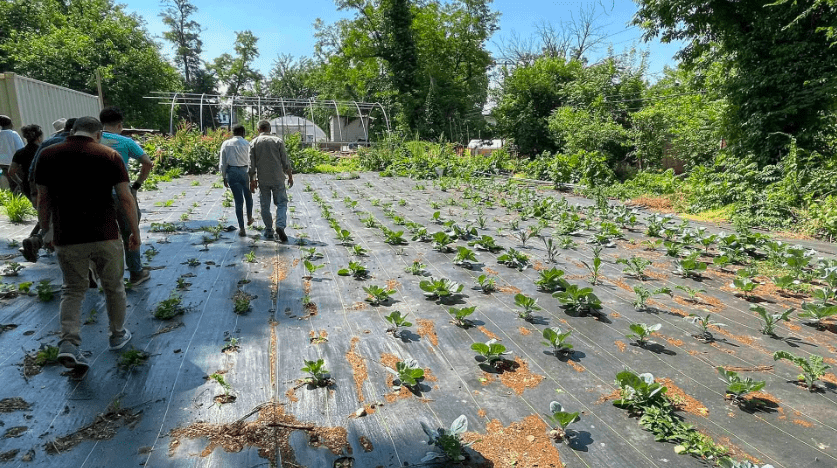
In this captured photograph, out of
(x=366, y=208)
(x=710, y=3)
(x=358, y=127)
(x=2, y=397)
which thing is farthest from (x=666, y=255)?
(x=358, y=127)

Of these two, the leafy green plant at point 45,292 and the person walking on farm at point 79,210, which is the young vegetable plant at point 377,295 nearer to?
the person walking on farm at point 79,210

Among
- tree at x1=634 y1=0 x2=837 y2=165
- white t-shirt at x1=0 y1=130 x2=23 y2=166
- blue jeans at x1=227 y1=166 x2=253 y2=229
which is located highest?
tree at x1=634 y1=0 x2=837 y2=165

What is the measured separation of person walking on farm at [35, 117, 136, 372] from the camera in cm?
283

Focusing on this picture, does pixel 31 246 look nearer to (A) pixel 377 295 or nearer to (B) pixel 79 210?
(B) pixel 79 210

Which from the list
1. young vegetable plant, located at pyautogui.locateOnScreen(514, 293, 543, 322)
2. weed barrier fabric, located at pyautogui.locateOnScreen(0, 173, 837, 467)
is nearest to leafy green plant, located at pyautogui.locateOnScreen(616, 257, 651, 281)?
weed barrier fabric, located at pyautogui.locateOnScreen(0, 173, 837, 467)

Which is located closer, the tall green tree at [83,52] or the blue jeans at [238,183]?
the blue jeans at [238,183]

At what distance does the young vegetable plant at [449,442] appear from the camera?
6.72 feet

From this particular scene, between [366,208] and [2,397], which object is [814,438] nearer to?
[2,397]

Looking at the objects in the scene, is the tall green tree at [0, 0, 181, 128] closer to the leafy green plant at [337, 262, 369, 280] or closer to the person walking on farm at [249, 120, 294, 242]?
the person walking on farm at [249, 120, 294, 242]

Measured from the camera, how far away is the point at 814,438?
2227 mm

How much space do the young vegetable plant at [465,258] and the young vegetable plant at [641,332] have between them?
1.95 m

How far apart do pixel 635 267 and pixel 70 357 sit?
468cm

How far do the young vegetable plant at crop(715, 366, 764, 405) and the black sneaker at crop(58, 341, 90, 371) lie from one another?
3.71 m

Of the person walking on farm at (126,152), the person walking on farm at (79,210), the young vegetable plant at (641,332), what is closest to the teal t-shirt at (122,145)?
the person walking on farm at (126,152)
